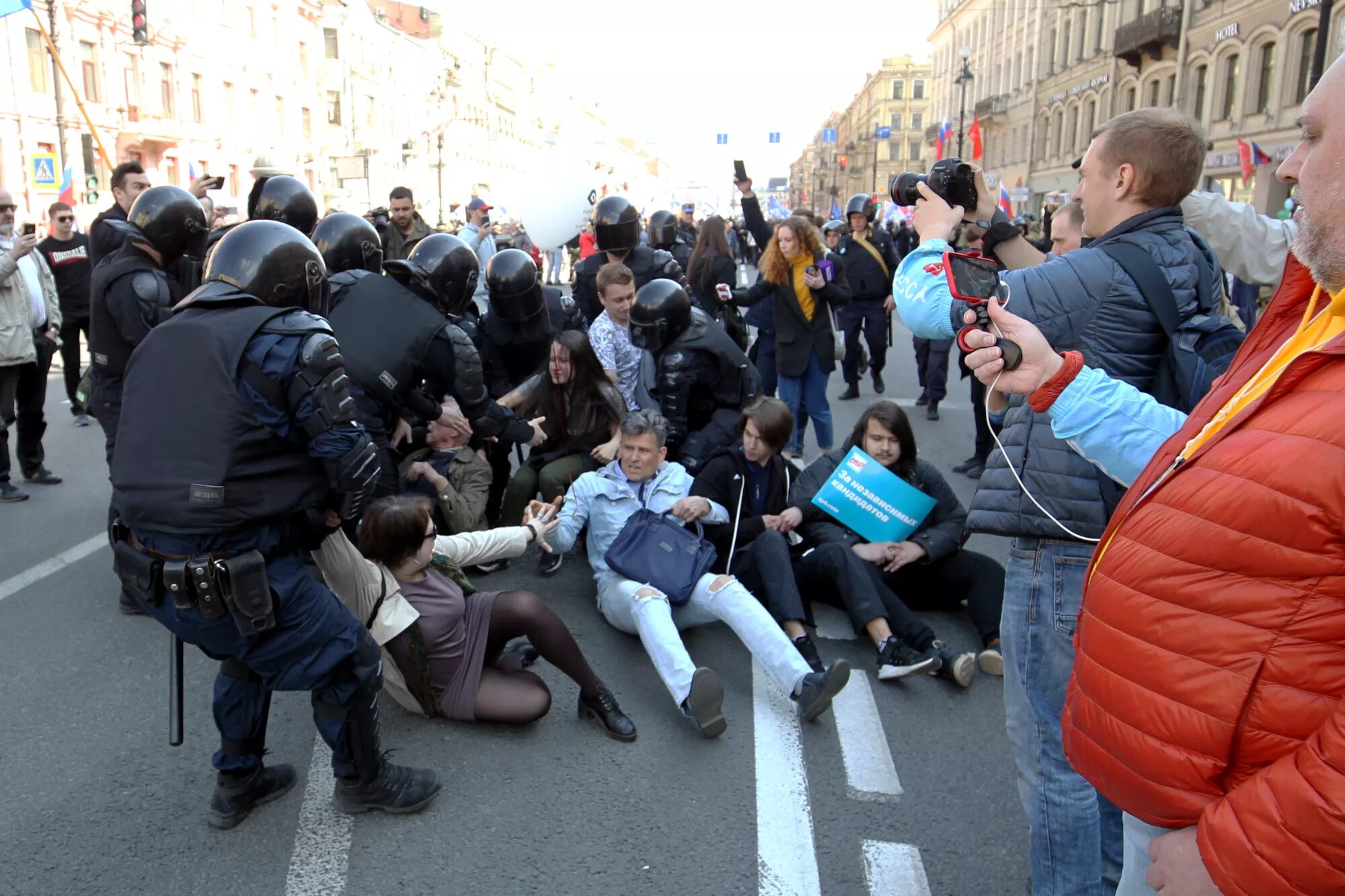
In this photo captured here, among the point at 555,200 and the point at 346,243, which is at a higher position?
the point at 555,200

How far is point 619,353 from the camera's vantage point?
6152 mm

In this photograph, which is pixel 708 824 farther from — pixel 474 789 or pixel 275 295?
pixel 275 295

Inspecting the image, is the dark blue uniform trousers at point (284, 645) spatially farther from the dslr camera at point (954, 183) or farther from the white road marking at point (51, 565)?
the white road marking at point (51, 565)

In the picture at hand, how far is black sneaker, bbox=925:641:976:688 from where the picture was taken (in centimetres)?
390

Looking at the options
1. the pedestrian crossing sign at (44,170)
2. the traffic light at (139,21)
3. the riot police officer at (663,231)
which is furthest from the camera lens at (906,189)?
the traffic light at (139,21)

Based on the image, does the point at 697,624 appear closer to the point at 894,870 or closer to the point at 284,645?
the point at 894,870

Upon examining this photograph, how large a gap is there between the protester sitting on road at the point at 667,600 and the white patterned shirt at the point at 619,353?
1.43 metres

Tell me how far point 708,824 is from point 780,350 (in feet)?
16.6

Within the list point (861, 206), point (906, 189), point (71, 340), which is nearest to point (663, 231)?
point (861, 206)

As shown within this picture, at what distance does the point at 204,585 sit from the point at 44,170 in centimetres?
1580

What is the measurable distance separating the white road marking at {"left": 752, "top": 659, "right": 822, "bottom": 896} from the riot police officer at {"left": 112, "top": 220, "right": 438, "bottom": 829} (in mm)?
1294

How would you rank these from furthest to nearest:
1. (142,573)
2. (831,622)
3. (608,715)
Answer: (831,622) → (608,715) → (142,573)

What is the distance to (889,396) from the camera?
34.0 ft

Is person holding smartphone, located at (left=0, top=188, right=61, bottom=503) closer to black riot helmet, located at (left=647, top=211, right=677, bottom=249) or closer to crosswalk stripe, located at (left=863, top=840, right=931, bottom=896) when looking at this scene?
black riot helmet, located at (left=647, top=211, right=677, bottom=249)
